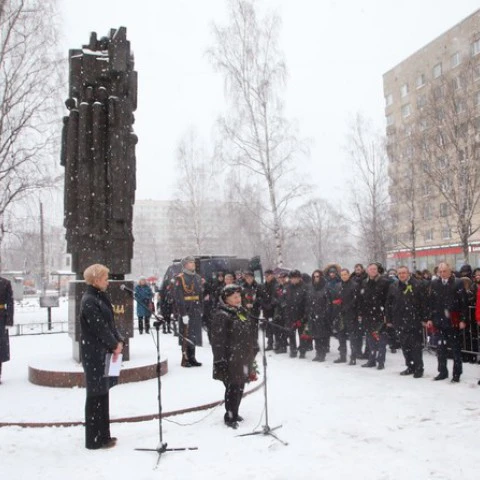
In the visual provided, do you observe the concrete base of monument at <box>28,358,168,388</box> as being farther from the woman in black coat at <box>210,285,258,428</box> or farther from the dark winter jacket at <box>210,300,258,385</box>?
the dark winter jacket at <box>210,300,258,385</box>

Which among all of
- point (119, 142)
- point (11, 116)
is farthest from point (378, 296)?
point (11, 116)

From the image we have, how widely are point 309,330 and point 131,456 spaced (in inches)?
246

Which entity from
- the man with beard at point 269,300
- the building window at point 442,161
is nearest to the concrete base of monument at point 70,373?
the man with beard at point 269,300

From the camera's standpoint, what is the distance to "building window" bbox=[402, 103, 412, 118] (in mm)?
47244

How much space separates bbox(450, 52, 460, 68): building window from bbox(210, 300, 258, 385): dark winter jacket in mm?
41541

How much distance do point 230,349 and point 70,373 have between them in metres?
2.97

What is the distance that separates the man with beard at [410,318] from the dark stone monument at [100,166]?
4.62m

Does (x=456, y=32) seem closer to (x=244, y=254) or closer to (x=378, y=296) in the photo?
(x=244, y=254)

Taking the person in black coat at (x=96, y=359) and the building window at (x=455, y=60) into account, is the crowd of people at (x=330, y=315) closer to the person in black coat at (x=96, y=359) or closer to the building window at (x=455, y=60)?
the person in black coat at (x=96, y=359)

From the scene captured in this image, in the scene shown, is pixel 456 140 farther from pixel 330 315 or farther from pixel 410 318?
pixel 410 318

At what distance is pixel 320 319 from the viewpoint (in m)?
10.3

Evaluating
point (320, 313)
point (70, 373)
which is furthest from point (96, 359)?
point (320, 313)

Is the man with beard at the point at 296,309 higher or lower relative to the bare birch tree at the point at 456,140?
lower

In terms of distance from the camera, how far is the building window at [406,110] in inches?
1860
